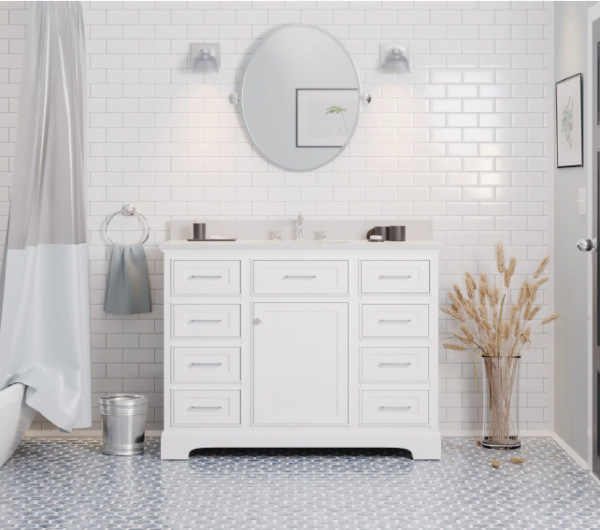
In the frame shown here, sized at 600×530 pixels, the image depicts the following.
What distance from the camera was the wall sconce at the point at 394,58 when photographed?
183 inches

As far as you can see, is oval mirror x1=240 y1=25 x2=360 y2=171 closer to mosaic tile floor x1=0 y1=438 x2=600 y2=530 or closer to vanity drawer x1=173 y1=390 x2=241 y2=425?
vanity drawer x1=173 y1=390 x2=241 y2=425

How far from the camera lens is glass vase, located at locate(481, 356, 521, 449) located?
178 inches

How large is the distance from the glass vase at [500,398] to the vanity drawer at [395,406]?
444 mm

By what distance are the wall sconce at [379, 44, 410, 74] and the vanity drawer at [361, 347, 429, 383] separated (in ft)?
5.04

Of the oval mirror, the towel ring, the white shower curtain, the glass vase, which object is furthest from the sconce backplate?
the glass vase

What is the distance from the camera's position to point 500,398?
4.52 meters

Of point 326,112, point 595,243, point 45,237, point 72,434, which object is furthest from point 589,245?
point 72,434

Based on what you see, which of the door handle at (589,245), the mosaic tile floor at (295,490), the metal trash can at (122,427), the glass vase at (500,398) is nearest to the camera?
the mosaic tile floor at (295,490)

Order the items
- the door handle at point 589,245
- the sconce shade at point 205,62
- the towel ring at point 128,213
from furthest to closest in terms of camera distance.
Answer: the towel ring at point 128,213
the sconce shade at point 205,62
the door handle at point 589,245

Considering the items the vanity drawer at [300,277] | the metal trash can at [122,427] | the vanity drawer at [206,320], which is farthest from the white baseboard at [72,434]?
the vanity drawer at [300,277]

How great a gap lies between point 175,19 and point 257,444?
2.35m

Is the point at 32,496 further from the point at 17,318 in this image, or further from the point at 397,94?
the point at 397,94

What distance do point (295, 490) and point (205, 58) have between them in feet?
7.63

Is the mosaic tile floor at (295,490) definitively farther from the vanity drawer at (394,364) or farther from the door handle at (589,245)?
the door handle at (589,245)
